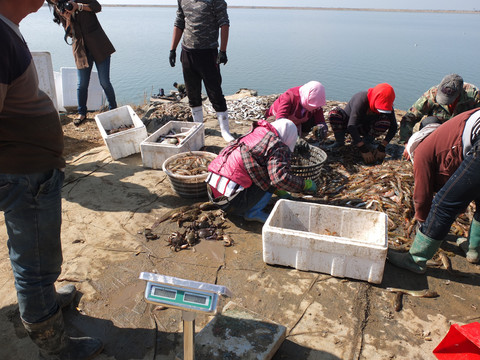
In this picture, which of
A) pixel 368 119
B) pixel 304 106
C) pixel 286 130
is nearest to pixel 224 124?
pixel 304 106

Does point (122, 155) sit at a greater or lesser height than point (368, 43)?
lesser

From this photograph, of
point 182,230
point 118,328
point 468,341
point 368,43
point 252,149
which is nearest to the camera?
point 468,341

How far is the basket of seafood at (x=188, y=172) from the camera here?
4055 mm

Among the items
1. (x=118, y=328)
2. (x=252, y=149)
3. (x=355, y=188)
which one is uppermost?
(x=252, y=149)

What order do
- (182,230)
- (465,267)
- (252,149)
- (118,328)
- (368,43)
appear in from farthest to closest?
(368,43) → (182,230) → (252,149) → (465,267) → (118,328)

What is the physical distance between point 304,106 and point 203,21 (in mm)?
1895

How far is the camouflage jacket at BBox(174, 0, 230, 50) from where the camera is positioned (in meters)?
4.97

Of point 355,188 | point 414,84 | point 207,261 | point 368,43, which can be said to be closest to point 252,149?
point 207,261

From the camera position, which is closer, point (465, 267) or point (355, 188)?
point (465, 267)

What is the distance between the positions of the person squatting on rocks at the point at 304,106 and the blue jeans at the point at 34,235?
3.41 metres

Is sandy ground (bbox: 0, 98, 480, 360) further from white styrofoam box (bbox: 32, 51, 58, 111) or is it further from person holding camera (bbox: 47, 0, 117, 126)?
person holding camera (bbox: 47, 0, 117, 126)

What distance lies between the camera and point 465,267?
3072mm

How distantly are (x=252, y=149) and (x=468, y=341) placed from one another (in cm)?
216

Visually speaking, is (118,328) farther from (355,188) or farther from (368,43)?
(368,43)
